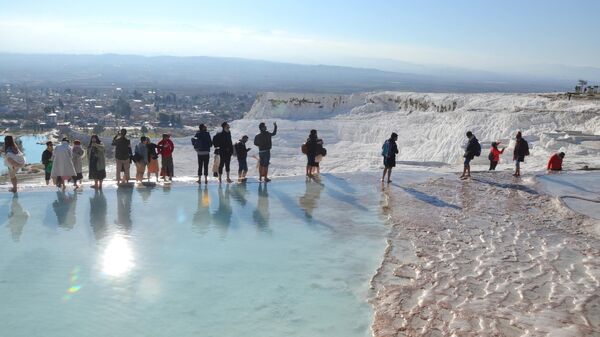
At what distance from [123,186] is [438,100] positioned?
23.6m

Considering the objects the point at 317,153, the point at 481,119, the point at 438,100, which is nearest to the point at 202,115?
the point at 438,100

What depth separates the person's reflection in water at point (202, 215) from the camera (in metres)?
7.34

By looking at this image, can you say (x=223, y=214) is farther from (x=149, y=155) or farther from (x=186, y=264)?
(x=149, y=155)

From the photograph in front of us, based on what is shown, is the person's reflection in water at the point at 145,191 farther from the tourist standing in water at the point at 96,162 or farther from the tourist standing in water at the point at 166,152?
the tourist standing in water at the point at 166,152

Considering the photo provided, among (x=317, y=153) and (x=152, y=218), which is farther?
(x=317, y=153)

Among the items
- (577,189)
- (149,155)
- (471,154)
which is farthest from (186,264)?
(577,189)

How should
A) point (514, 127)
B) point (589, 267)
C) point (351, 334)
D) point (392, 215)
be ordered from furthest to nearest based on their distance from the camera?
point (514, 127)
point (392, 215)
point (589, 267)
point (351, 334)

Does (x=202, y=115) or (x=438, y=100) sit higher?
(x=438, y=100)

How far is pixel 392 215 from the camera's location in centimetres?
829

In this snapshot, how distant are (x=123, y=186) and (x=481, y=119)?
18938 mm

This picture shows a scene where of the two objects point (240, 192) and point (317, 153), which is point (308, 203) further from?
point (317, 153)

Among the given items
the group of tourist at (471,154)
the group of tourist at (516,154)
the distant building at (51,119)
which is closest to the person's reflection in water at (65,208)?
the group of tourist at (471,154)

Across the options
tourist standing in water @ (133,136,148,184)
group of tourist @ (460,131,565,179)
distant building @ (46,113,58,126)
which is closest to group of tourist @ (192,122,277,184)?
tourist standing in water @ (133,136,148,184)

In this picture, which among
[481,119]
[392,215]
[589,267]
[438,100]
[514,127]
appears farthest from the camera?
[438,100]
